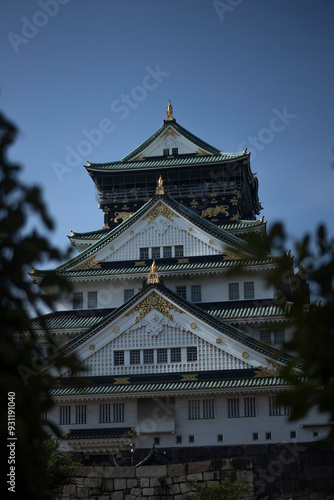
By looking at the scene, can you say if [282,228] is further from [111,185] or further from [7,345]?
[111,185]

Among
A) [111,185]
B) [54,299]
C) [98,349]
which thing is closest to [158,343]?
[98,349]

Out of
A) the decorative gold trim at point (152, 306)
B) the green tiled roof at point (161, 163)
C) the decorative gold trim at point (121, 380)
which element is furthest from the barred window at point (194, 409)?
the green tiled roof at point (161, 163)

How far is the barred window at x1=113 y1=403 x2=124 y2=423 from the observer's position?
39156mm

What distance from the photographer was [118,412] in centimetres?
3925

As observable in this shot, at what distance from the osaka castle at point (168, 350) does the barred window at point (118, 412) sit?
0.05 metres

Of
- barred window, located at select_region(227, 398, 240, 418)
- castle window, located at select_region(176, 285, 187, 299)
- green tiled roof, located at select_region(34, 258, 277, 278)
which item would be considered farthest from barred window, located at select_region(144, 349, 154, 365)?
castle window, located at select_region(176, 285, 187, 299)

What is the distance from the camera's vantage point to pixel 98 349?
1580 inches

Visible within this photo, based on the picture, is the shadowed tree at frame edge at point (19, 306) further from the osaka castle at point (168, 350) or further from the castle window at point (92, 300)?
the castle window at point (92, 300)

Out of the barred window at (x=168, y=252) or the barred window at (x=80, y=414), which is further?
the barred window at (x=168, y=252)

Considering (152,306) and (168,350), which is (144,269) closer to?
(152,306)

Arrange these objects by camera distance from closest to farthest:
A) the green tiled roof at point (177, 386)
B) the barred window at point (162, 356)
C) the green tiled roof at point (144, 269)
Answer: the green tiled roof at point (177, 386) < the barred window at point (162, 356) < the green tiled roof at point (144, 269)

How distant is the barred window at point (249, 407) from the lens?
38219 millimetres

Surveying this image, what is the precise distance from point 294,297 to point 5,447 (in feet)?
13.9

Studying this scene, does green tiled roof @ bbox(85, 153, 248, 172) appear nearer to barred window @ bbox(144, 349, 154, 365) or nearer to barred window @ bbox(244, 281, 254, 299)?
barred window @ bbox(244, 281, 254, 299)
